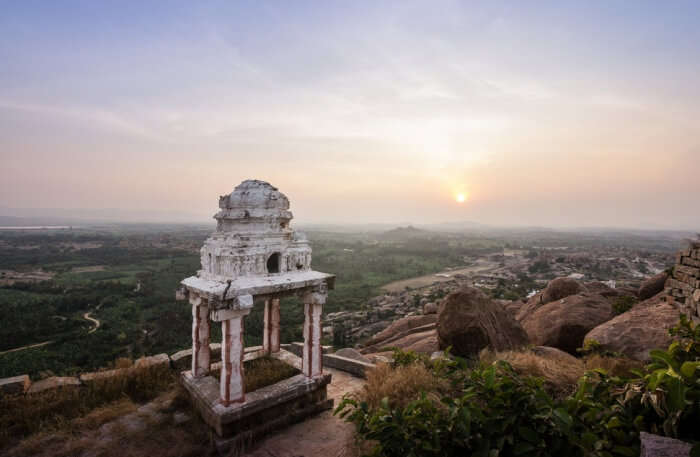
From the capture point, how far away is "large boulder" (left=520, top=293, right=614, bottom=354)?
929cm

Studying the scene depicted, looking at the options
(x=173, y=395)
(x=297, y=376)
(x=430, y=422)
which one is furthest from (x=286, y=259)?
(x=430, y=422)

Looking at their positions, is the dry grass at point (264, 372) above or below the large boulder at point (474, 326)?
below

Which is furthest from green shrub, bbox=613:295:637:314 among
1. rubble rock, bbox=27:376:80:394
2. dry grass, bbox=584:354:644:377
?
rubble rock, bbox=27:376:80:394

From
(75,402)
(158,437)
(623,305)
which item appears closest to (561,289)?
(623,305)

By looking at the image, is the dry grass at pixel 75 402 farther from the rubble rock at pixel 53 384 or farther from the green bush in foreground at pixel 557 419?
the green bush in foreground at pixel 557 419

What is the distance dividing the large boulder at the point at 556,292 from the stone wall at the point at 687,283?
322 cm

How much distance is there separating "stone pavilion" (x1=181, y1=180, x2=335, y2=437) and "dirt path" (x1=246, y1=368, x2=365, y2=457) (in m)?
0.21

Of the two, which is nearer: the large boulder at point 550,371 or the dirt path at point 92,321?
the large boulder at point 550,371

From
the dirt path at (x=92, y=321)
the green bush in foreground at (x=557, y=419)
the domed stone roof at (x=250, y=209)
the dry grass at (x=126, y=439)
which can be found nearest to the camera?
the green bush in foreground at (x=557, y=419)

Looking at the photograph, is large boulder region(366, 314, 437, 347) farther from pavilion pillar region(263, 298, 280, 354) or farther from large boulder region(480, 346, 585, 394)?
large boulder region(480, 346, 585, 394)

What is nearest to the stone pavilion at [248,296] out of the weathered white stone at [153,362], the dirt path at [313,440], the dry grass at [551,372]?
the dirt path at [313,440]

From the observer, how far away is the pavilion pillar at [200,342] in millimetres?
6531

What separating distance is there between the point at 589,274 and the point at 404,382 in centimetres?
6012

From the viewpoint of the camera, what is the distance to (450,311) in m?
8.52
